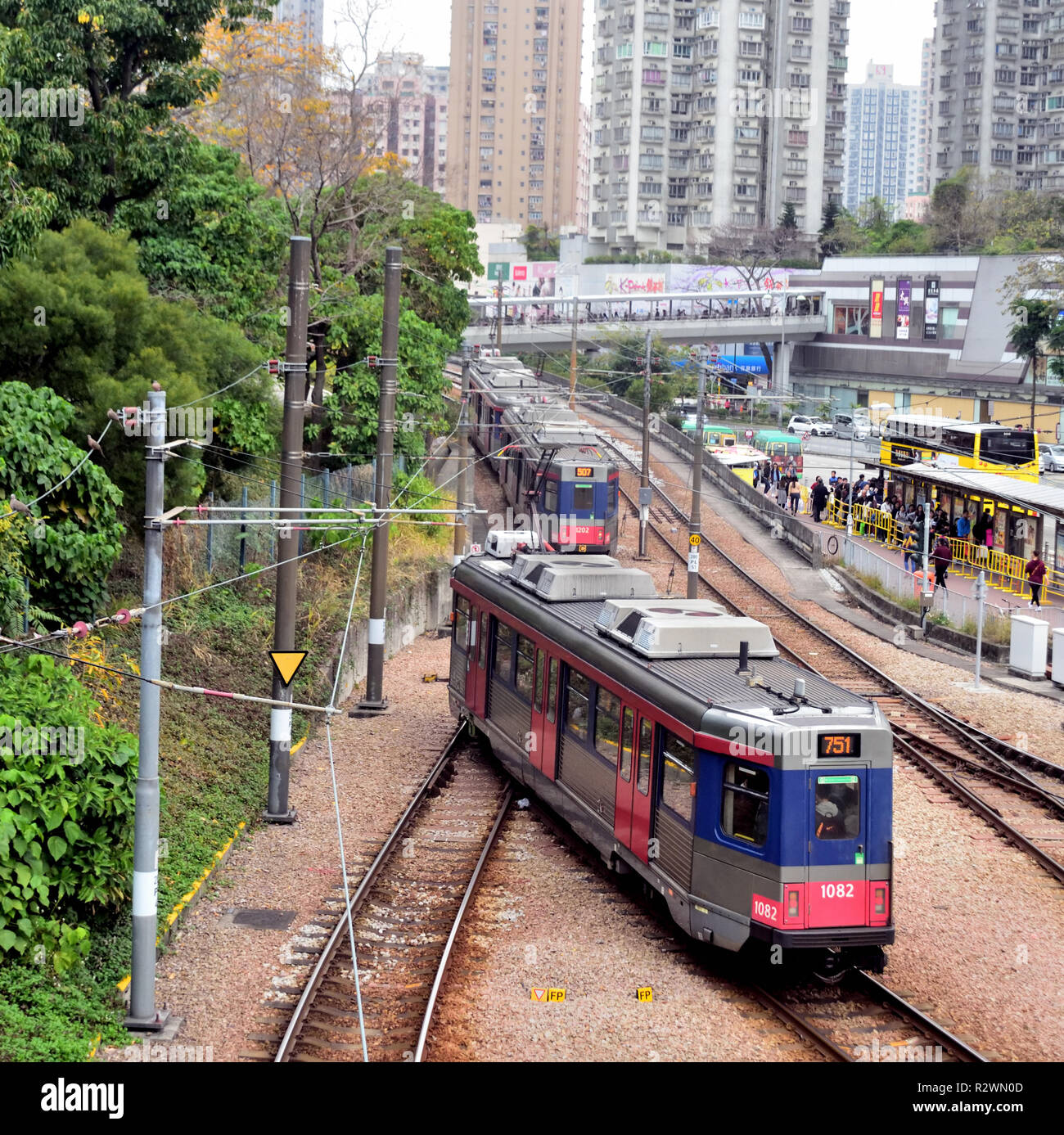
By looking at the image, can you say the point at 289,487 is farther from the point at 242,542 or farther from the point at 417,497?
the point at 417,497

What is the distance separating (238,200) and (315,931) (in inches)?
723

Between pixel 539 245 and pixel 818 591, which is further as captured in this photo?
pixel 539 245

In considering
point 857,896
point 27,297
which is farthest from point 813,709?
point 27,297

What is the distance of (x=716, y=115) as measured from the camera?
387ft

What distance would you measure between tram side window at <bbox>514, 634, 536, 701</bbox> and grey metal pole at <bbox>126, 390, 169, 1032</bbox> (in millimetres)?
6761

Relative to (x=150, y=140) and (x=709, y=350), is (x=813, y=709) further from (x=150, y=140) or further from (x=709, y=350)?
(x=709, y=350)

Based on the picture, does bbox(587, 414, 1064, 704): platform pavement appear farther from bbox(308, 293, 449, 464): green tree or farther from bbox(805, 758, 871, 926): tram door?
bbox(805, 758, 871, 926): tram door

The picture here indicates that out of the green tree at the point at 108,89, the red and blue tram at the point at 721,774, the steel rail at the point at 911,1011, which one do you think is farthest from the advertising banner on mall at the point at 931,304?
the steel rail at the point at 911,1011

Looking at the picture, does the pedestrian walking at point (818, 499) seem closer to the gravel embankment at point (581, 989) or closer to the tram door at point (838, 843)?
the gravel embankment at point (581, 989)

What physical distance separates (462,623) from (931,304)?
70183 millimetres

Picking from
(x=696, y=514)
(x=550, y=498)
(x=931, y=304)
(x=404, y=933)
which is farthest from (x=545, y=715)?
(x=931, y=304)

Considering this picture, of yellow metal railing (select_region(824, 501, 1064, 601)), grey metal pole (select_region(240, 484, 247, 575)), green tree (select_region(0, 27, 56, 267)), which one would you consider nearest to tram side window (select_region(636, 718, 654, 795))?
green tree (select_region(0, 27, 56, 267))

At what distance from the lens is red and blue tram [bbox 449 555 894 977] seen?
41.5 feet

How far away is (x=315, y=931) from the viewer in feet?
48.7
